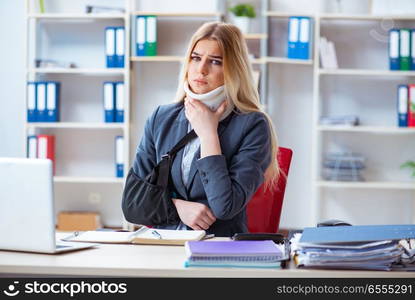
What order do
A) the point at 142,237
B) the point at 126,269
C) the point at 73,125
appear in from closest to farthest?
the point at 126,269 → the point at 142,237 → the point at 73,125

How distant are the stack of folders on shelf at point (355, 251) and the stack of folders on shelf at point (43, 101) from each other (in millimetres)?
3756

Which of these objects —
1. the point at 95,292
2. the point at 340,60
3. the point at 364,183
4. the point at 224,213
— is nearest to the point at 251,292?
the point at 95,292

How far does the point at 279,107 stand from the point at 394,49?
951 mm

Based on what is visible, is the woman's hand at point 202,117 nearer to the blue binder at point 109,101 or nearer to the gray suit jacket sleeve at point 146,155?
the gray suit jacket sleeve at point 146,155

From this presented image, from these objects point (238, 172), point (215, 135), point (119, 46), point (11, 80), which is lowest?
point (238, 172)

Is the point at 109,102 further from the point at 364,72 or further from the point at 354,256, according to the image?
the point at 354,256

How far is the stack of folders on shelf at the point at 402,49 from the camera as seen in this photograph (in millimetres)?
4766

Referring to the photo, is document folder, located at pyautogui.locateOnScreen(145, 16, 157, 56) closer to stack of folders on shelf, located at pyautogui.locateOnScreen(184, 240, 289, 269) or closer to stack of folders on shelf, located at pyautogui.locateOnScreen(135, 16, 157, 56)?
stack of folders on shelf, located at pyautogui.locateOnScreen(135, 16, 157, 56)

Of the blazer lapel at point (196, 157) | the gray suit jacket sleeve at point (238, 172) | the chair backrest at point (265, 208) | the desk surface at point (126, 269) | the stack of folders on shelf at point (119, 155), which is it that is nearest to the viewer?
the desk surface at point (126, 269)

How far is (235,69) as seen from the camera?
2.12 meters

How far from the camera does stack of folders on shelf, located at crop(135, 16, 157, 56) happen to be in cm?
487

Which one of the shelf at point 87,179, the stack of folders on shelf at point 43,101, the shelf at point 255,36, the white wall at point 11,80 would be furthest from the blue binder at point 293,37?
the white wall at point 11,80

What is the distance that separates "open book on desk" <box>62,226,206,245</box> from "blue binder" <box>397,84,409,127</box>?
3.26m

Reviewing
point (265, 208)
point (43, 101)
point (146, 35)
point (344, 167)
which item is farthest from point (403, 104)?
point (265, 208)
